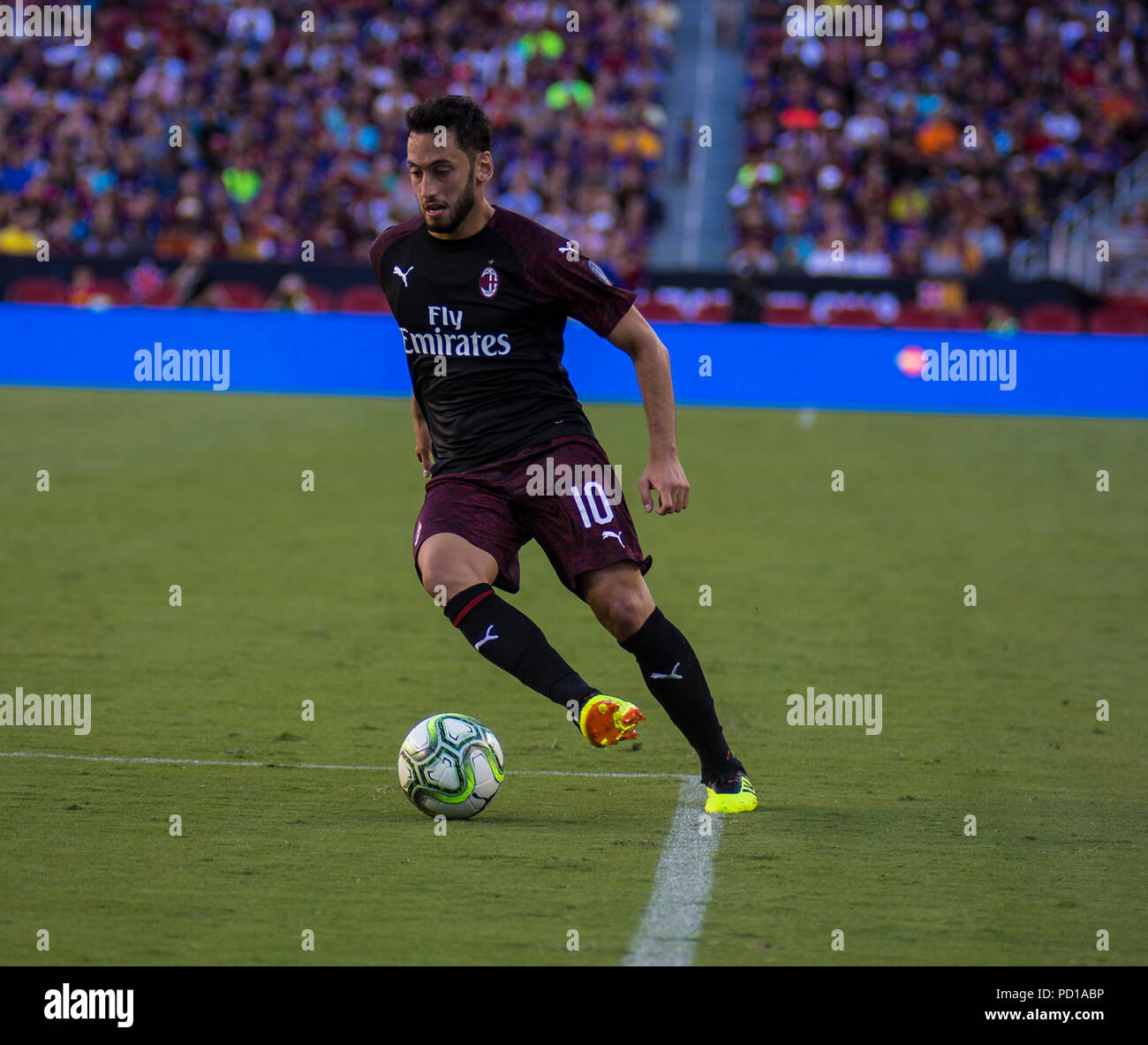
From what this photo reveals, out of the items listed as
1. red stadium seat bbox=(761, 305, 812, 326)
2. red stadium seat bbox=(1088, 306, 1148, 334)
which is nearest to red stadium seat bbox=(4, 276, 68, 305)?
red stadium seat bbox=(761, 305, 812, 326)

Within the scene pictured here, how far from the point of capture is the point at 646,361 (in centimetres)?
522

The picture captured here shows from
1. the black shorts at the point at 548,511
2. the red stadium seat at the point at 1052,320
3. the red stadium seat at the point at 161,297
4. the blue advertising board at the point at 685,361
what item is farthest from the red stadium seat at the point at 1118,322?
the black shorts at the point at 548,511

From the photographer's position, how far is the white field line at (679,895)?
13.2 ft

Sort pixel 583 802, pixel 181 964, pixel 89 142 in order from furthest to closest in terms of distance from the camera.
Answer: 1. pixel 89 142
2. pixel 583 802
3. pixel 181 964

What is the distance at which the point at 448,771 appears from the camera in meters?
5.20

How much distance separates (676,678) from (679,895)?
94cm

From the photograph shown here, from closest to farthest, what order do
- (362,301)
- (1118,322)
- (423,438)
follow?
(423,438)
(1118,322)
(362,301)

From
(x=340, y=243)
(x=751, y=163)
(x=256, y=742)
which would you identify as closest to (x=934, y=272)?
(x=751, y=163)

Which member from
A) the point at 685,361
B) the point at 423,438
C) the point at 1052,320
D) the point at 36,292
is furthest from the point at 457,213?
the point at 36,292

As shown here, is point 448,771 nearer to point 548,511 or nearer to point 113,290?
point 548,511

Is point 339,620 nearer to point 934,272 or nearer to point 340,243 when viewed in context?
point 934,272

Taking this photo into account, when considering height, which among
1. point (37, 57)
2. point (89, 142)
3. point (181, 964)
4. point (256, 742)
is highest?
point (37, 57)

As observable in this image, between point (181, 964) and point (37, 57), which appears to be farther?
point (37, 57)

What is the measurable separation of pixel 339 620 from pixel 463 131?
13.8ft
